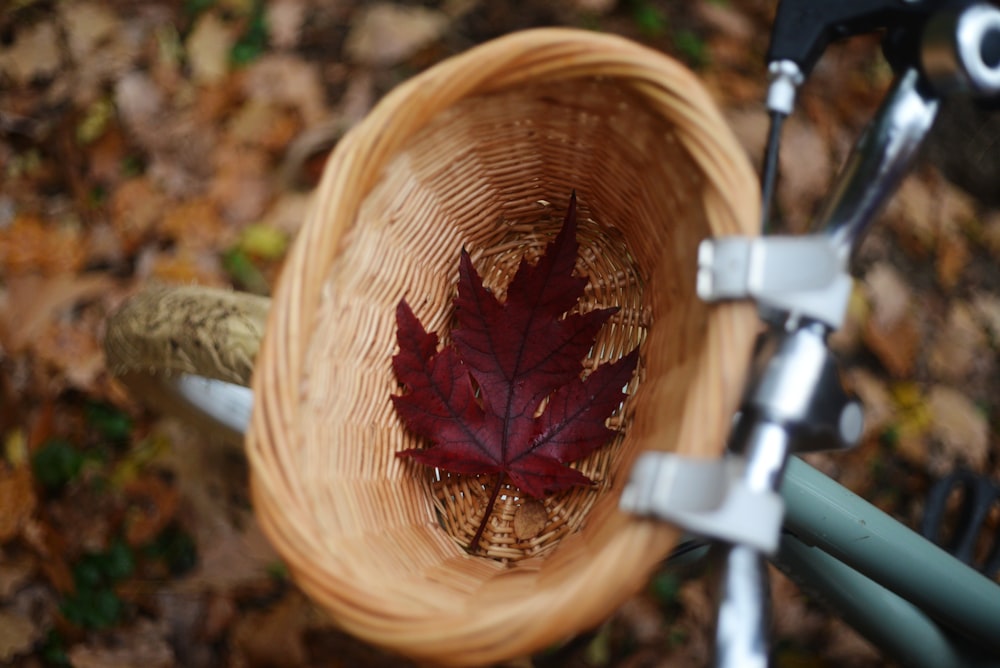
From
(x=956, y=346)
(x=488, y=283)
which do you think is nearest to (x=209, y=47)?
(x=488, y=283)

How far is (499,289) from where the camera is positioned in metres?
0.75

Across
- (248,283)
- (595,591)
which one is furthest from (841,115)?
(595,591)

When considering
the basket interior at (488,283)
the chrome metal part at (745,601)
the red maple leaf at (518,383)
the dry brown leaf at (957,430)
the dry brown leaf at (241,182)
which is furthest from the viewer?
the dry brown leaf at (241,182)

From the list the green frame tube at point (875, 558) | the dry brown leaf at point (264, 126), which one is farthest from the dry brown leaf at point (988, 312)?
the dry brown leaf at point (264, 126)

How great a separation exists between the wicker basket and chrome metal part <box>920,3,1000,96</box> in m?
0.12

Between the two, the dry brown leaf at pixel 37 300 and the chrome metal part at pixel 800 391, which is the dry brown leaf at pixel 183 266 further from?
the chrome metal part at pixel 800 391

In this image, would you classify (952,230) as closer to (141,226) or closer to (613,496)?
(613,496)

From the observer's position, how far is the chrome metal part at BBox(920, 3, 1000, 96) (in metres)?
0.38

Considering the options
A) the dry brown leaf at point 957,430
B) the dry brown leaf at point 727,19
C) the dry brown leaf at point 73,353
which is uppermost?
the dry brown leaf at point 727,19

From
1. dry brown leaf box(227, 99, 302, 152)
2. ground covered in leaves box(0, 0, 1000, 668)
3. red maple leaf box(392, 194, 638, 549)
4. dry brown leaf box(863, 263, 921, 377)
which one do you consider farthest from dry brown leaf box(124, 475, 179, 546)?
dry brown leaf box(863, 263, 921, 377)

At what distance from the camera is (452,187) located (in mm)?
641

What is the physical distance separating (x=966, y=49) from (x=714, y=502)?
0.28 meters

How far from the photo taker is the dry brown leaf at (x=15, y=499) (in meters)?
1.13

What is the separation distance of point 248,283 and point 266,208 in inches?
5.5
